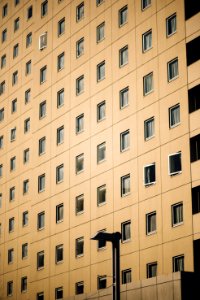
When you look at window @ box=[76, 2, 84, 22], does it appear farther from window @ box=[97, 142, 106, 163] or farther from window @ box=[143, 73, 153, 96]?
window @ box=[97, 142, 106, 163]

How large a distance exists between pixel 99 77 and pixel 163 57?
701 cm

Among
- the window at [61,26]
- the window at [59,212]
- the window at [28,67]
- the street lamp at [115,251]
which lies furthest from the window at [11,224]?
the street lamp at [115,251]

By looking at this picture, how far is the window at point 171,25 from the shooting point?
4501 centimetres

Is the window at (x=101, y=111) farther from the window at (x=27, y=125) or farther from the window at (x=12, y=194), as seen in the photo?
the window at (x=12, y=194)

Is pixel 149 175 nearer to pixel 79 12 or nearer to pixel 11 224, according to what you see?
pixel 79 12

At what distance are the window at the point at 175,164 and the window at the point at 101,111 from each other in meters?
8.36

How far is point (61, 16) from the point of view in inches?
2240

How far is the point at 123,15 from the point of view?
49.7 metres

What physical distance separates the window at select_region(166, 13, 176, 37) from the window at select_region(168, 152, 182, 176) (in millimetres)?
7999

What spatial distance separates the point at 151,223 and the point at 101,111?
10.1 meters

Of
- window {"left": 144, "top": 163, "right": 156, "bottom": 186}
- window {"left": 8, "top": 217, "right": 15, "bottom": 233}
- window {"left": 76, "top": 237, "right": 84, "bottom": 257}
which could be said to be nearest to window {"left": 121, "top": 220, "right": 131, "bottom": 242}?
window {"left": 144, "top": 163, "right": 156, "bottom": 186}

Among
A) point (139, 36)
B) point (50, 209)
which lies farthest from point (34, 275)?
point (139, 36)

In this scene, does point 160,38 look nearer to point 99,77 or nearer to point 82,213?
point 99,77

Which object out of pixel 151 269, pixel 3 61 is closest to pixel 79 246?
pixel 151 269
